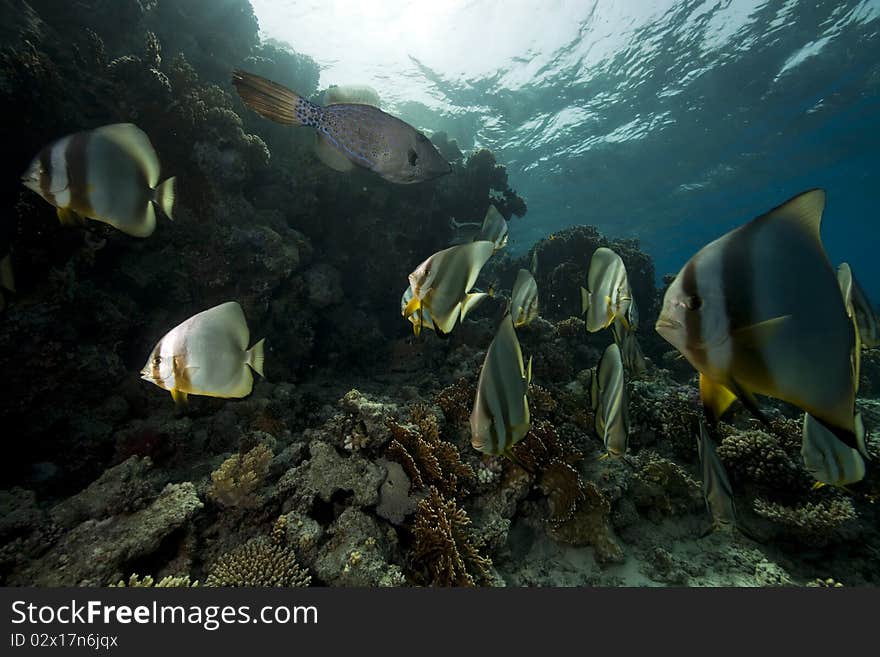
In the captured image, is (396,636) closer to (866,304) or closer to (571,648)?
(571,648)

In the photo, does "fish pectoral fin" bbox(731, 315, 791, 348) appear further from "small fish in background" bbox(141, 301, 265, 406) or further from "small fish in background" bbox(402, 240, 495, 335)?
"small fish in background" bbox(141, 301, 265, 406)

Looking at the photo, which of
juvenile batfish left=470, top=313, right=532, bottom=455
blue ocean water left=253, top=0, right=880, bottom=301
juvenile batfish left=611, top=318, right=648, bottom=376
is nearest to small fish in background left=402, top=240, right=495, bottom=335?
juvenile batfish left=470, top=313, right=532, bottom=455

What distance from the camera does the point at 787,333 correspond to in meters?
0.98

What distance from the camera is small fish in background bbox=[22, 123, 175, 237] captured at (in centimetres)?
240

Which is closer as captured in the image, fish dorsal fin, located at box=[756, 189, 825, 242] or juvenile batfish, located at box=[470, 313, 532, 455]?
fish dorsal fin, located at box=[756, 189, 825, 242]

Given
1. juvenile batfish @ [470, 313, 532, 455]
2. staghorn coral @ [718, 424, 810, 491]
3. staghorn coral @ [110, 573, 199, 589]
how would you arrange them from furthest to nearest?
staghorn coral @ [718, 424, 810, 491] < staghorn coral @ [110, 573, 199, 589] < juvenile batfish @ [470, 313, 532, 455]

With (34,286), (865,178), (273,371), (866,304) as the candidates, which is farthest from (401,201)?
(865,178)

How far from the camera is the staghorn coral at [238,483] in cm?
373

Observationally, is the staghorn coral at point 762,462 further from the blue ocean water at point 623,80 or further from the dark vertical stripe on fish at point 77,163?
the blue ocean water at point 623,80

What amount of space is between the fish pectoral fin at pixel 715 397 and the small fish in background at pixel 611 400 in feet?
5.36

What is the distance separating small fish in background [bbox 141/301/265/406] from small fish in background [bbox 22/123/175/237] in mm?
928

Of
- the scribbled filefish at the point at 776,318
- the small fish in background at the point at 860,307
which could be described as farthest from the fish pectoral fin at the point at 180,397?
the small fish in background at the point at 860,307

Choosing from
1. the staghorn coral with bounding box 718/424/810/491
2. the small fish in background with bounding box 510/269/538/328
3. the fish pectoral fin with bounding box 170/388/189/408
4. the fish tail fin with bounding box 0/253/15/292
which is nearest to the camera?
the fish pectoral fin with bounding box 170/388/189/408

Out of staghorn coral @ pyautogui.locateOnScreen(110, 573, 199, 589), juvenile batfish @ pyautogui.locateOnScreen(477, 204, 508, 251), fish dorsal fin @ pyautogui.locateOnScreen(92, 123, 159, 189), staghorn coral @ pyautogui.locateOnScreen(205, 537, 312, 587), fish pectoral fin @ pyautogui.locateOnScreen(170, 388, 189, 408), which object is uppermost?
juvenile batfish @ pyautogui.locateOnScreen(477, 204, 508, 251)
